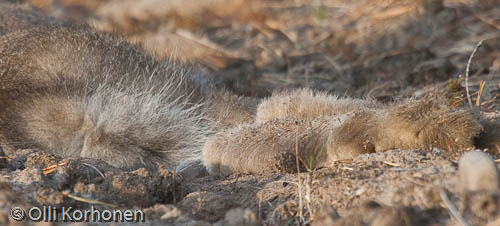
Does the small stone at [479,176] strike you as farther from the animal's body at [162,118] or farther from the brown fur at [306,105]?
the brown fur at [306,105]

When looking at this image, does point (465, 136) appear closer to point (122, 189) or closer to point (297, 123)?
point (297, 123)

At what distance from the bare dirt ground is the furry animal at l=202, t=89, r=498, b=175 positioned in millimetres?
97

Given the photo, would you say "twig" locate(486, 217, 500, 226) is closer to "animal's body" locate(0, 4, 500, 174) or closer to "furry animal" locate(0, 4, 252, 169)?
"animal's body" locate(0, 4, 500, 174)

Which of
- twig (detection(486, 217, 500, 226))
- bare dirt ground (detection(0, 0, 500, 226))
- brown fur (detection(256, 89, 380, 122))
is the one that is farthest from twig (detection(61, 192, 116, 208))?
brown fur (detection(256, 89, 380, 122))

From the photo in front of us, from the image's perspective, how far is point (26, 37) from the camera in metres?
2.67

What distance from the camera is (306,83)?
4098 mm

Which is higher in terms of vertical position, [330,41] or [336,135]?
[330,41]

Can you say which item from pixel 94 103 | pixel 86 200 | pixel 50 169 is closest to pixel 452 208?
pixel 86 200

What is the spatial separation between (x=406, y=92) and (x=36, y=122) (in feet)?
7.26

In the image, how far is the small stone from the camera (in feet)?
4.90

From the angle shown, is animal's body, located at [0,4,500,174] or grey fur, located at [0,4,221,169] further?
grey fur, located at [0,4,221,169]

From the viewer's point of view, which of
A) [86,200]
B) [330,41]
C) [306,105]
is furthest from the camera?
[330,41]

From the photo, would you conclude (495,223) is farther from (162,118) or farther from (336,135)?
(162,118)

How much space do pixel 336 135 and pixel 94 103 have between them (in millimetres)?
1056
